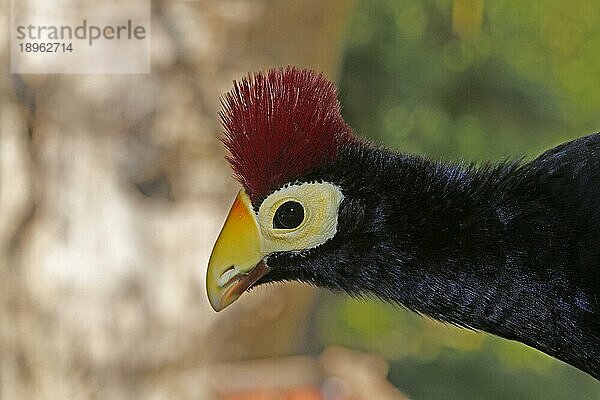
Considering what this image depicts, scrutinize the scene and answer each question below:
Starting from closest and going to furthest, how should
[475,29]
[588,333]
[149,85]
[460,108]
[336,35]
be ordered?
[588,333]
[149,85]
[336,35]
[475,29]
[460,108]

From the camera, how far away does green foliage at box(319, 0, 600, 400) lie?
4.48 ft

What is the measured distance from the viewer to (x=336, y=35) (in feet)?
4.12

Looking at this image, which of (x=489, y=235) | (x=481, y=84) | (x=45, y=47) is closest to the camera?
(x=489, y=235)

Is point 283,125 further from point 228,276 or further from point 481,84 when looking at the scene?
point 481,84

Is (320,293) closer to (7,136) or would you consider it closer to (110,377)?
(110,377)

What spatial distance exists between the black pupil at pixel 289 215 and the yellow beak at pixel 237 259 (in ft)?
0.07

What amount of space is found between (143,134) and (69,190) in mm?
135

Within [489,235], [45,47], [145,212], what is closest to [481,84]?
[145,212]

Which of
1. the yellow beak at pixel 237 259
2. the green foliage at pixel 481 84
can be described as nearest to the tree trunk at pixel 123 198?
the green foliage at pixel 481 84

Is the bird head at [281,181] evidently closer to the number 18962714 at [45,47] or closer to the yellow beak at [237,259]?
the yellow beak at [237,259]

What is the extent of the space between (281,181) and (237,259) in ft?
0.24

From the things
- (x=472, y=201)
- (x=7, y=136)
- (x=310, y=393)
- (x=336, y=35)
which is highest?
(x=336, y=35)

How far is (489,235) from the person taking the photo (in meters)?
0.61

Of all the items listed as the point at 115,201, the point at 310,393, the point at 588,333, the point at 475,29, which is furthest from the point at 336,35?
the point at 588,333
